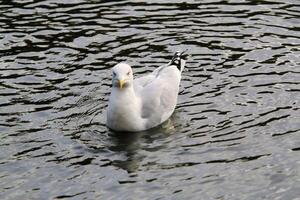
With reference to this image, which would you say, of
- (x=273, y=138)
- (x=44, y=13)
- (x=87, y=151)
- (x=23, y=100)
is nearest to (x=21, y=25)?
(x=44, y=13)

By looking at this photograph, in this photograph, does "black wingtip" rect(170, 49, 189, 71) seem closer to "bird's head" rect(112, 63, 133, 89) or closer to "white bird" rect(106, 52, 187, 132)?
"white bird" rect(106, 52, 187, 132)

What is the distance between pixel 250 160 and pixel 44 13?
30.0 feet

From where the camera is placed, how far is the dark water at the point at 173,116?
39.7 feet

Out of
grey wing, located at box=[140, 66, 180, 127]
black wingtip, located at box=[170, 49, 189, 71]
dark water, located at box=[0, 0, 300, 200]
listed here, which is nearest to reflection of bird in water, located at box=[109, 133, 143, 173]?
dark water, located at box=[0, 0, 300, 200]

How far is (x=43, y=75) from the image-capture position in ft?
53.7

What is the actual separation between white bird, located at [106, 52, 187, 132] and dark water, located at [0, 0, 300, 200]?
0.21 metres

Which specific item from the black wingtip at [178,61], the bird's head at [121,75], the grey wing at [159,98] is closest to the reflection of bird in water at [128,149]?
the grey wing at [159,98]

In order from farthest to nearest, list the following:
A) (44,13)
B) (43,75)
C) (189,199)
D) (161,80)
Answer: (44,13) → (43,75) → (161,80) → (189,199)

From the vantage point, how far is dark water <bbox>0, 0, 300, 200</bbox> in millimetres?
12086

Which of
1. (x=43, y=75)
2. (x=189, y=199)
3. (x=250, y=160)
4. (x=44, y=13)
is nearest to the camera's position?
(x=189, y=199)

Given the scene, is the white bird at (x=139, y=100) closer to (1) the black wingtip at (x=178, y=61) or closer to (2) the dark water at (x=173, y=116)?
(2) the dark water at (x=173, y=116)

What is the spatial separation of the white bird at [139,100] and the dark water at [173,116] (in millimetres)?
205

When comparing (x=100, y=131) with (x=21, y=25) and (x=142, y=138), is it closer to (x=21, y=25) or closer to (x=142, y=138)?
(x=142, y=138)

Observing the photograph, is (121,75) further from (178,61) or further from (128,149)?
(178,61)
